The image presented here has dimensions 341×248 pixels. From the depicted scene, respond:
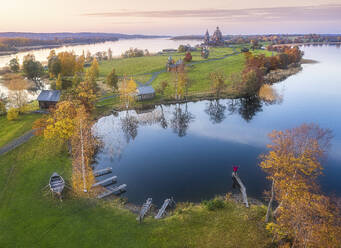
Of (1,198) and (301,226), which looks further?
(1,198)

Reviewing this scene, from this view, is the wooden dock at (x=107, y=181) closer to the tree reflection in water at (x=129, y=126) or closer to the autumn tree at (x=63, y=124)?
the autumn tree at (x=63, y=124)

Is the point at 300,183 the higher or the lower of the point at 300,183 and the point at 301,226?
the higher

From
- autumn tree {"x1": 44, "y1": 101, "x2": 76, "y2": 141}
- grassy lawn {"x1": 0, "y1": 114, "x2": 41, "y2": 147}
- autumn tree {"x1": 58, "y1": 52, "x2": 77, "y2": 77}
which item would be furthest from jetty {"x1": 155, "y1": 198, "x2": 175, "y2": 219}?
autumn tree {"x1": 58, "y1": 52, "x2": 77, "y2": 77}

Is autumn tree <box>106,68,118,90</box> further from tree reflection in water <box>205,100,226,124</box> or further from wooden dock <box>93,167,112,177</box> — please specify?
wooden dock <box>93,167,112,177</box>

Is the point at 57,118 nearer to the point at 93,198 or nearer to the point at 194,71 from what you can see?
the point at 93,198

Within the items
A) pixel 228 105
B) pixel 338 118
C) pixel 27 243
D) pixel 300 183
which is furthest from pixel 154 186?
pixel 338 118

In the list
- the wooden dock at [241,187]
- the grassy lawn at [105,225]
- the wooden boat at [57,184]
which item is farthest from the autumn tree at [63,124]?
the wooden dock at [241,187]

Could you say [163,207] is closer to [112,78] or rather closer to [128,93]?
[128,93]
